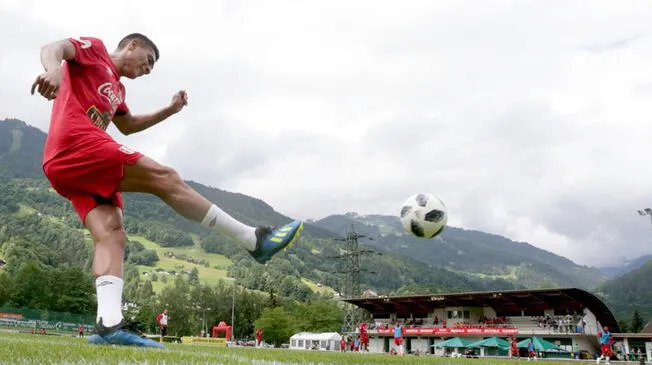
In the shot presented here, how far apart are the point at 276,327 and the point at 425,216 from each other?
87371 millimetres

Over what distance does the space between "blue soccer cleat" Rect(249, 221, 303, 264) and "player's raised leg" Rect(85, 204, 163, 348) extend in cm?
111

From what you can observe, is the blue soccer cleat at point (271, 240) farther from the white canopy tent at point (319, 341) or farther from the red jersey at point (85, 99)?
the white canopy tent at point (319, 341)

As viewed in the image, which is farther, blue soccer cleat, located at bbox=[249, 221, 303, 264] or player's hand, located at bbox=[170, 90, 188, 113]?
player's hand, located at bbox=[170, 90, 188, 113]

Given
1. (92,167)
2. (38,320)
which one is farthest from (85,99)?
(38,320)

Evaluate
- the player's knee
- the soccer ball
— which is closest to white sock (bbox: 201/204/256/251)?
the player's knee

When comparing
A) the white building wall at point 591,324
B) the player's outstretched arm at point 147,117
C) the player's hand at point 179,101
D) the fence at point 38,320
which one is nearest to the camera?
the player's outstretched arm at point 147,117

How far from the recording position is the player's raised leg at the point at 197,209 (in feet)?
13.5

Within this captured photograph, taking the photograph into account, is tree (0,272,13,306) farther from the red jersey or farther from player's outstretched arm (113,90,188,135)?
the red jersey

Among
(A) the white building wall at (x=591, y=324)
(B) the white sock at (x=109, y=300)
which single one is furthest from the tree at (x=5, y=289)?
(B) the white sock at (x=109, y=300)

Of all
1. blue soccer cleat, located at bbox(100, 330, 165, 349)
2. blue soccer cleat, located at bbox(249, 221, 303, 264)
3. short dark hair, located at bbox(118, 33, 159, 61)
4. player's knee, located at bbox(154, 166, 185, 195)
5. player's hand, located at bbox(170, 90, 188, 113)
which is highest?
short dark hair, located at bbox(118, 33, 159, 61)

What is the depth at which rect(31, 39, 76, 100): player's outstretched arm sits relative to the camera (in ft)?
11.9

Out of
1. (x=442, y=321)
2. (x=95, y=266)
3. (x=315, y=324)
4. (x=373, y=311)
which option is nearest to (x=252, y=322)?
(x=315, y=324)

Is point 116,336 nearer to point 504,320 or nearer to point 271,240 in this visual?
point 271,240

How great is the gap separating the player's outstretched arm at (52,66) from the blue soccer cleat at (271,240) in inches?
74.8
